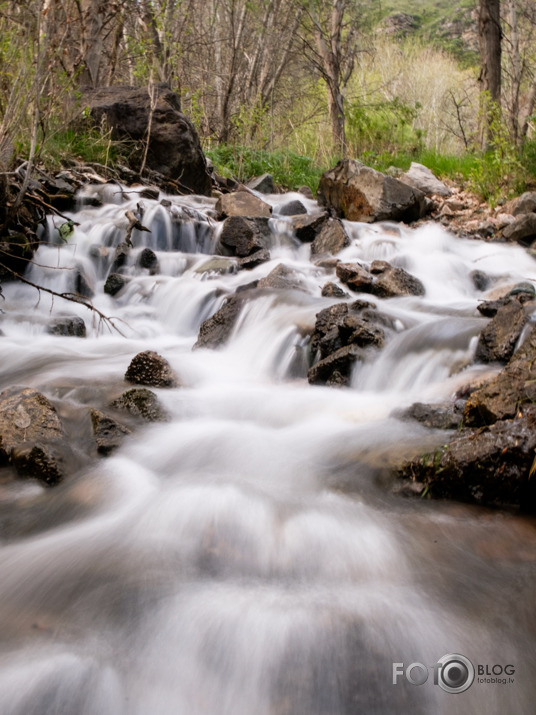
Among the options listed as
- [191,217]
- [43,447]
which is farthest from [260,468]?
[191,217]

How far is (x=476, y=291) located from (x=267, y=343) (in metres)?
2.75

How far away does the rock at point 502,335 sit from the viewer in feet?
12.3

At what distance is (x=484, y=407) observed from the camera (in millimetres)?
2785

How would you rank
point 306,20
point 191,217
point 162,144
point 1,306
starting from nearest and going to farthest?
point 1,306
point 191,217
point 162,144
point 306,20

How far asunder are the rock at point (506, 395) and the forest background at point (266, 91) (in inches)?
144

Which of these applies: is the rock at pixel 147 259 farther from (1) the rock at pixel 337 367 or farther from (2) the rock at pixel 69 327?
(1) the rock at pixel 337 367

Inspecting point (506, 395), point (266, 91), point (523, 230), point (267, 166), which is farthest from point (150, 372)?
point (266, 91)

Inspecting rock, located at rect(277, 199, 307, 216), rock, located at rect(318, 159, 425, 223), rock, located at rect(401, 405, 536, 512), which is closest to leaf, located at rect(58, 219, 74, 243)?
rock, located at rect(277, 199, 307, 216)

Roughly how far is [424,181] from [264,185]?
8.62ft

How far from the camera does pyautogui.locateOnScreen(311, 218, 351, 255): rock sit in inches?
283

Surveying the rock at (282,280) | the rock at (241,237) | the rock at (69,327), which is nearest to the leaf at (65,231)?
the rock at (69,327)

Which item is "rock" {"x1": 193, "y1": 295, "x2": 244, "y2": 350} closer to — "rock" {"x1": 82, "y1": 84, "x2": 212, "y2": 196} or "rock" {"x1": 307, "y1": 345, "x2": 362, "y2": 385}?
"rock" {"x1": 307, "y1": 345, "x2": 362, "y2": 385}

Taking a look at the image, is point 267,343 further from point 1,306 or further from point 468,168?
point 468,168

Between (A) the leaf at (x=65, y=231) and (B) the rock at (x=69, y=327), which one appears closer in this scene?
(B) the rock at (x=69, y=327)
